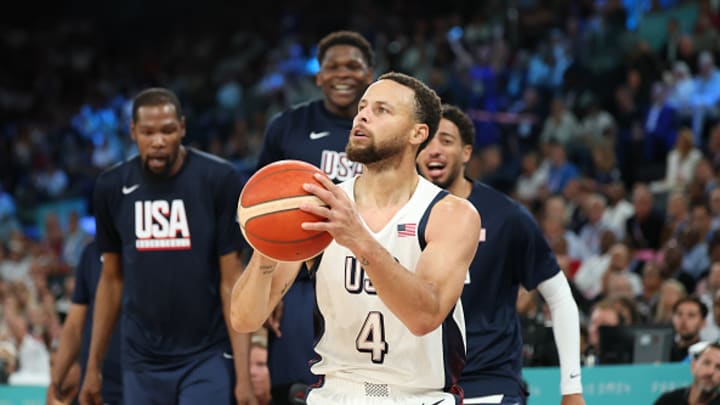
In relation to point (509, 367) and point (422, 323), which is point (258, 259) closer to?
point (422, 323)

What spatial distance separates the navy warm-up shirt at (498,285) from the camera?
5.30 metres

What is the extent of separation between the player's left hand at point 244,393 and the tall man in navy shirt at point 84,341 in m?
1.15

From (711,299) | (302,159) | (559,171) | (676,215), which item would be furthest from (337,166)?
(559,171)

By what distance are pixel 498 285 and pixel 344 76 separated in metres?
1.45

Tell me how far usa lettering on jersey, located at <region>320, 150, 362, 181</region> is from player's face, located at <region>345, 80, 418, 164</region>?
1882mm

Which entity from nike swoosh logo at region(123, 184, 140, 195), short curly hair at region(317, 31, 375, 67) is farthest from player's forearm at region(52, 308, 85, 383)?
short curly hair at region(317, 31, 375, 67)

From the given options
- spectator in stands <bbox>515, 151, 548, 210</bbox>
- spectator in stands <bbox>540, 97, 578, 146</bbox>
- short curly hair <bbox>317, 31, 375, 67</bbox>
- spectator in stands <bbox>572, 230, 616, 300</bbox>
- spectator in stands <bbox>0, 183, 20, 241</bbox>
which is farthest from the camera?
spectator in stands <bbox>0, 183, 20, 241</bbox>

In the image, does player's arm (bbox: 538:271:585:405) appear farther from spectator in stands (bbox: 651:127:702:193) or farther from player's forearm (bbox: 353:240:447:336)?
spectator in stands (bbox: 651:127:702:193)

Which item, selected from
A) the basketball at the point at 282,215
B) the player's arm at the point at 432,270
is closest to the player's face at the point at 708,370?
the player's arm at the point at 432,270

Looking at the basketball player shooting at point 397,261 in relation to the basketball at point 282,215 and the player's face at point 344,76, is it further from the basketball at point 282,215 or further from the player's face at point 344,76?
the player's face at point 344,76

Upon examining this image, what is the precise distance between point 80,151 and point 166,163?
18024mm

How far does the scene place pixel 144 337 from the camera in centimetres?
579

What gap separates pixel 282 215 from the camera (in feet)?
11.7

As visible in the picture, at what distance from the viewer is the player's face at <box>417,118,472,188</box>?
217 inches
